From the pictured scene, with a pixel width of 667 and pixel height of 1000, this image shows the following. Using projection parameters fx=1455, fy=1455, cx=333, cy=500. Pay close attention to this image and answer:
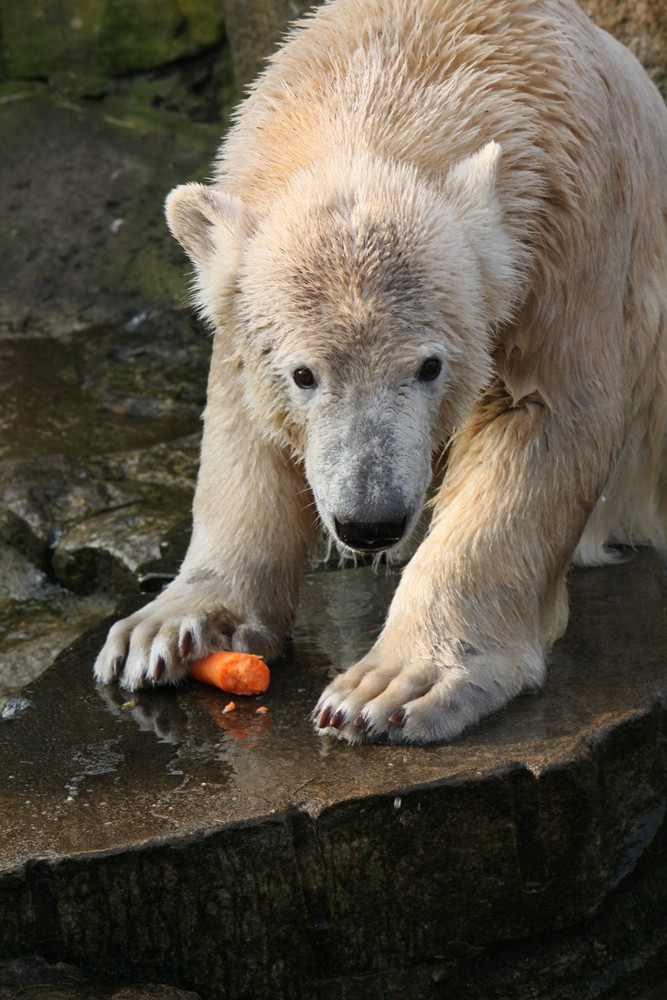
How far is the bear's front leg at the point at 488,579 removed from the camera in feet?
10.2

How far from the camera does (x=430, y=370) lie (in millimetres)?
3006

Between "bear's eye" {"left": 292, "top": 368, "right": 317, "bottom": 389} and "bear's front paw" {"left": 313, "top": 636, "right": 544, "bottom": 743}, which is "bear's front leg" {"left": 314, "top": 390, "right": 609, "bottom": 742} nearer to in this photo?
"bear's front paw" {"left": 313, "top": 636, "right": 544, "bottom": 743}

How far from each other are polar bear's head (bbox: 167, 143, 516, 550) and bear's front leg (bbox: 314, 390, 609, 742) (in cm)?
20

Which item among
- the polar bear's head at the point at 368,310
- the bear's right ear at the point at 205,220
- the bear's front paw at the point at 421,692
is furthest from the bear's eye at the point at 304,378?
the bear's front paw at the point at 421,692

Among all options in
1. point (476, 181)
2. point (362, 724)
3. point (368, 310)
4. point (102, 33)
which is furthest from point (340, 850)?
point (102, 33)

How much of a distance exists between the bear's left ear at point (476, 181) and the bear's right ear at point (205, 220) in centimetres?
46

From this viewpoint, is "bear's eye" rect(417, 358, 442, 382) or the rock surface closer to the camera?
the rock surface

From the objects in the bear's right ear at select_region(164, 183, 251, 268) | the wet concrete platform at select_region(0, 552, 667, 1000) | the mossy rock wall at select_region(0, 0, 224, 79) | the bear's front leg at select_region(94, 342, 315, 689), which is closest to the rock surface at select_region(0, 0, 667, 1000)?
the wet concrete platform at select_region(0, 552, 667, 1000)

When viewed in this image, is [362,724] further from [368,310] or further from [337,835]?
[368,310]

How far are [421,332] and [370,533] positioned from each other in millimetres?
426

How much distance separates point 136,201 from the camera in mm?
6871

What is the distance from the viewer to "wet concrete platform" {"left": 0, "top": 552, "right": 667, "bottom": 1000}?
2.72 metres

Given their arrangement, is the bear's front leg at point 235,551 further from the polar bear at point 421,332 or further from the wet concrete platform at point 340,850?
the wet concrete platform at point 340,850

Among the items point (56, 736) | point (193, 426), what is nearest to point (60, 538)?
point (193, 426)
